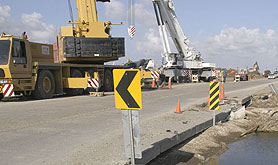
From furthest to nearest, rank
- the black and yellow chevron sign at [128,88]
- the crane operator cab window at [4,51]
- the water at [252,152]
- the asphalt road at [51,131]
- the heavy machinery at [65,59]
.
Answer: the heavy machinery at [65,59] < the crane operator cab window at [4,51] < the water at [252,152] < the asphalt road at [51,131] < the black and yellow chevron sign at [128,88]

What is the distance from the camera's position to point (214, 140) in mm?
7613

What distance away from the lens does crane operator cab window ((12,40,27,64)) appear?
1342 centimetres

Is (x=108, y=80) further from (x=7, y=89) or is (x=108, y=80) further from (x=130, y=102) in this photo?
(x=130, y=102)

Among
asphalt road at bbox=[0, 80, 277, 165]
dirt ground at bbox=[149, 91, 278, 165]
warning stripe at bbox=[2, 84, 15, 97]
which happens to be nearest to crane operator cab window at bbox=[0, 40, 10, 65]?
warning stripe at bbox=[2, 84, 15, 97]

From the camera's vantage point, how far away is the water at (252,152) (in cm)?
636

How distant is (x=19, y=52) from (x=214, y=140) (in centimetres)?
999

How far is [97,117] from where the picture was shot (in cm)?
916

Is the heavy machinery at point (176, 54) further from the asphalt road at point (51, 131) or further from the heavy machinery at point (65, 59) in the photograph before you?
the asphalt road at point (51, 131)

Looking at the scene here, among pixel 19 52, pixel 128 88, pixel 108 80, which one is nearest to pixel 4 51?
pixel 19 52

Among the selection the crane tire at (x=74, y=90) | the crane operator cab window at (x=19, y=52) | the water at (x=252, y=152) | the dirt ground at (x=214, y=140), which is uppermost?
the crane operator cab window at (x=19, y=52)

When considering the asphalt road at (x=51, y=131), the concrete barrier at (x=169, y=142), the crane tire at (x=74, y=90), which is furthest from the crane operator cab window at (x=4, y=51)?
the concrete barrier at (x=169, y=142)

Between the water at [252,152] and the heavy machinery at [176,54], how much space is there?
23349 mm

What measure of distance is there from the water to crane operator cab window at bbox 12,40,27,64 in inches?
398

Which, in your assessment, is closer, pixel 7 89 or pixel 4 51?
pixel 7 89
